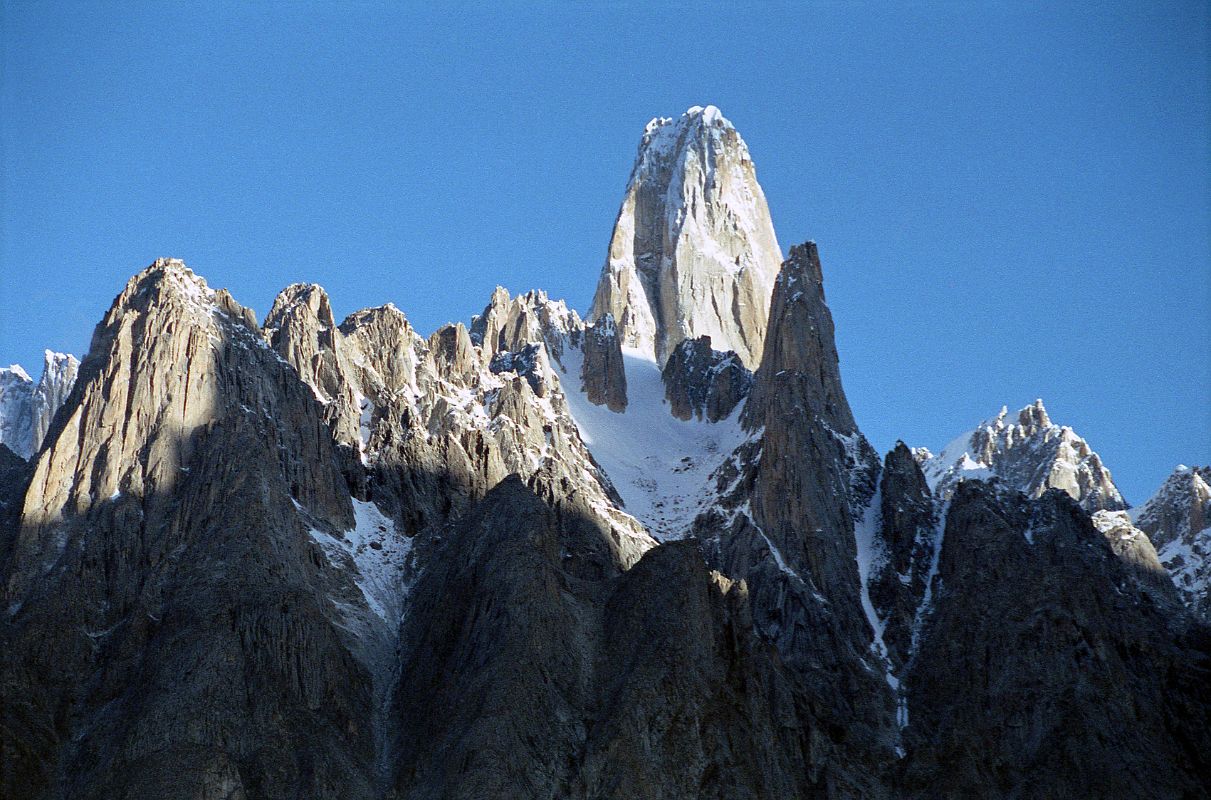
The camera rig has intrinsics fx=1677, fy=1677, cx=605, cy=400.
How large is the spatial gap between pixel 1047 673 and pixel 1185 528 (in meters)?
63.7

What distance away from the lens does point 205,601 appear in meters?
115

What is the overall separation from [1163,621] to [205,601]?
8298 centimetres

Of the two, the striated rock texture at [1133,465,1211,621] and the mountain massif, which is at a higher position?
the striated rock texture at [1133,465,1211,621]

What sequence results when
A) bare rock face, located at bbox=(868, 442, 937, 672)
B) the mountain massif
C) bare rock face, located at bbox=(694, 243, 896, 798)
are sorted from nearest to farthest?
the mountain massif, bare rock face, located at bbox=(694, 243, 896, 798), bare rock face, located at bbox=(868, 442, 937, 672)

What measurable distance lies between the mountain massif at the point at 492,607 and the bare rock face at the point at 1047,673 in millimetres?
314

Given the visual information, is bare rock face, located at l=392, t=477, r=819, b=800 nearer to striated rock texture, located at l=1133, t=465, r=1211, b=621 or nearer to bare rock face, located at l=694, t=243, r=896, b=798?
bare rock face, located at l=694, t=243, r=896, b=798

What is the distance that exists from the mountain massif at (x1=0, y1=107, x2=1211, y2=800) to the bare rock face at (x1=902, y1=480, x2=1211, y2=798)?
1.03ft

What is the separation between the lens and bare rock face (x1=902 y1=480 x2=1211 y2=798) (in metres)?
122

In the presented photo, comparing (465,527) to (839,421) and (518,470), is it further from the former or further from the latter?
(839,421)

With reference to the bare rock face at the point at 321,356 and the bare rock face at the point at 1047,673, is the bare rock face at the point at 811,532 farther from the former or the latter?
the bare rock face at the point at 321,356

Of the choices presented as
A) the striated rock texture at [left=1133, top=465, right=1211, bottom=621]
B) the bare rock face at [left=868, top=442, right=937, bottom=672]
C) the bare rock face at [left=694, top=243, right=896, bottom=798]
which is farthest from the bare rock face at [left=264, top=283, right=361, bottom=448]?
the striated rock texture at [left=1133, top=465, right=1211, bottom=621]

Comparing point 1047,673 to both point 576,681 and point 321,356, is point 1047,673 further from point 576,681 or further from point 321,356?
point 321,356

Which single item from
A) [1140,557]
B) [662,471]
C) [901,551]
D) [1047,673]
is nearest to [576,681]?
[1047,673]

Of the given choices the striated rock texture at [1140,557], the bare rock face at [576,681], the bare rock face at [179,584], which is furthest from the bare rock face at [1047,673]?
the bare rock face at [179,584]
